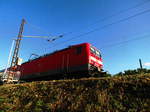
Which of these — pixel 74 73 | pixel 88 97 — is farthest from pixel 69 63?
pixel 88 97

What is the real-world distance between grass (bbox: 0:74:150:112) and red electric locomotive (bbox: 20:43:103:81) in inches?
132

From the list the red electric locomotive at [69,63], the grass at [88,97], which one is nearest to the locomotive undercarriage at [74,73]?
the red electric locomotive at [69,63]

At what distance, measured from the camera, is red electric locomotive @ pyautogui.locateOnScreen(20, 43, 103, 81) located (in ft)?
32.8

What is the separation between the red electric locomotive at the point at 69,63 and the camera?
10000mm

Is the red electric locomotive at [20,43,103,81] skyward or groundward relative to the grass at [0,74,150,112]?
skyward

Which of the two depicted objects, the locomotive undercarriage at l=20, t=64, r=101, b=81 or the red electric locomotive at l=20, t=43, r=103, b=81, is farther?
the red electric locomotive at l=20, t=43, r=103, b=81

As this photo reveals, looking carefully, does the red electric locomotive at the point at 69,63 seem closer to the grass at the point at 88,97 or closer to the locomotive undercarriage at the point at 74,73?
the locomotive undercarriage at the point at 74,73

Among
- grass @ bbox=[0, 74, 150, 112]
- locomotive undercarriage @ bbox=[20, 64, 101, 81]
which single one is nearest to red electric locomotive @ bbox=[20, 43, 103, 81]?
locomotive undercarriage @ bbox=[20, 64, 101, 81]

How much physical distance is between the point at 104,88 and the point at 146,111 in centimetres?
190

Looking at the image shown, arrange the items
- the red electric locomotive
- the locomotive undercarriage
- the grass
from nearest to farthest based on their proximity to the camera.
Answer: the grass
the locomotive undercarriage
the red electric locomotive

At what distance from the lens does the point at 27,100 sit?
21.1 feet

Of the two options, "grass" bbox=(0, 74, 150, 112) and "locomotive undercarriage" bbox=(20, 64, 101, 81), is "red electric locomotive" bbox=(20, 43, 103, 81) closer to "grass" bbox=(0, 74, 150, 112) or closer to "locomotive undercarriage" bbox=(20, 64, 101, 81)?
"locomotive undercarriage" bbox=(20, 64, 101, 81)

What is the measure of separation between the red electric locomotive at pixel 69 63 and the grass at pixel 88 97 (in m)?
3.36

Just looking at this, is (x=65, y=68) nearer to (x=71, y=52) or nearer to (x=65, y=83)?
(x=71, y=52)
